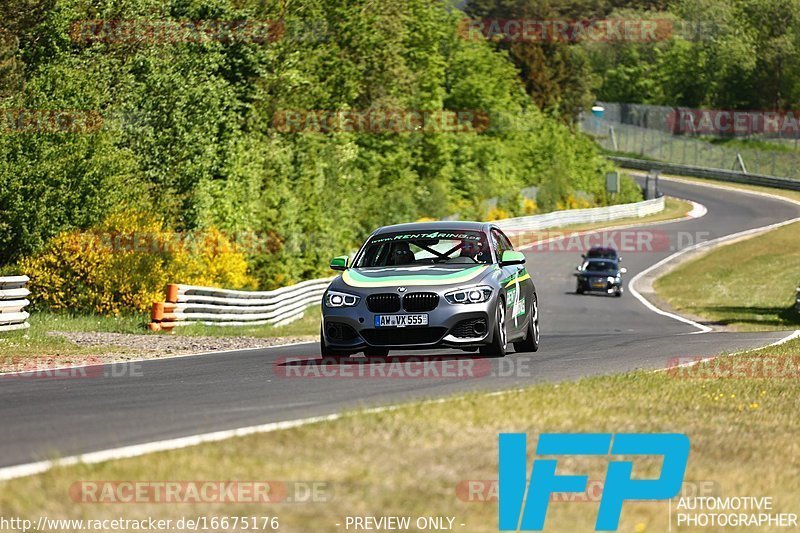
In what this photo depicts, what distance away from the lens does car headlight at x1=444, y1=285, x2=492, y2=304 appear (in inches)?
592

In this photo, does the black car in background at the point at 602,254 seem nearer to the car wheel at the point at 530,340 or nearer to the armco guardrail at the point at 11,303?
the armco guardrail at the point at 11,303

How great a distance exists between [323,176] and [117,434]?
144 ft

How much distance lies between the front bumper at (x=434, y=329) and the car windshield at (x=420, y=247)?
47.8 inches

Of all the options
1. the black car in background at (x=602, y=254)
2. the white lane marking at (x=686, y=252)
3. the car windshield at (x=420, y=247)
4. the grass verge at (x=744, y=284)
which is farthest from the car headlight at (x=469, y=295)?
the black car in background at (x=602, y=254)

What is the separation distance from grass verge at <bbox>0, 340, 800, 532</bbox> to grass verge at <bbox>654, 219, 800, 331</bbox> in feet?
72.5

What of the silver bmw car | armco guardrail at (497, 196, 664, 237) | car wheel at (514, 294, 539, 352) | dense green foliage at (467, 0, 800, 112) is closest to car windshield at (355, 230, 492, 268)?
the silver bmw car

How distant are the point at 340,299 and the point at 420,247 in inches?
63.3

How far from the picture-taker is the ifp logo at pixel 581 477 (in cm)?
609

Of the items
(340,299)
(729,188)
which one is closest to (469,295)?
(340,299)

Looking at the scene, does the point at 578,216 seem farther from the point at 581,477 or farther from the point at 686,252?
the point at 581,477

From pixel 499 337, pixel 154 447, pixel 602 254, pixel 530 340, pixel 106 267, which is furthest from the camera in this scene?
pixel 602 254

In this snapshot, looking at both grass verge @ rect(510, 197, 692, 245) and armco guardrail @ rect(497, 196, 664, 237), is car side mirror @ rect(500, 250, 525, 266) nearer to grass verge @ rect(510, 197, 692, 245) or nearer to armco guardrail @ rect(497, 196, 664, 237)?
grass verge @ rect(510, 197, 692, 245)

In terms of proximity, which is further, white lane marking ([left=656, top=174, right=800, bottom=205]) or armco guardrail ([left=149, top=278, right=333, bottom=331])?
white lane marking ([left=656, top=174, right=800, bottom=205])

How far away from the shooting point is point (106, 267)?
29422 millimetres
